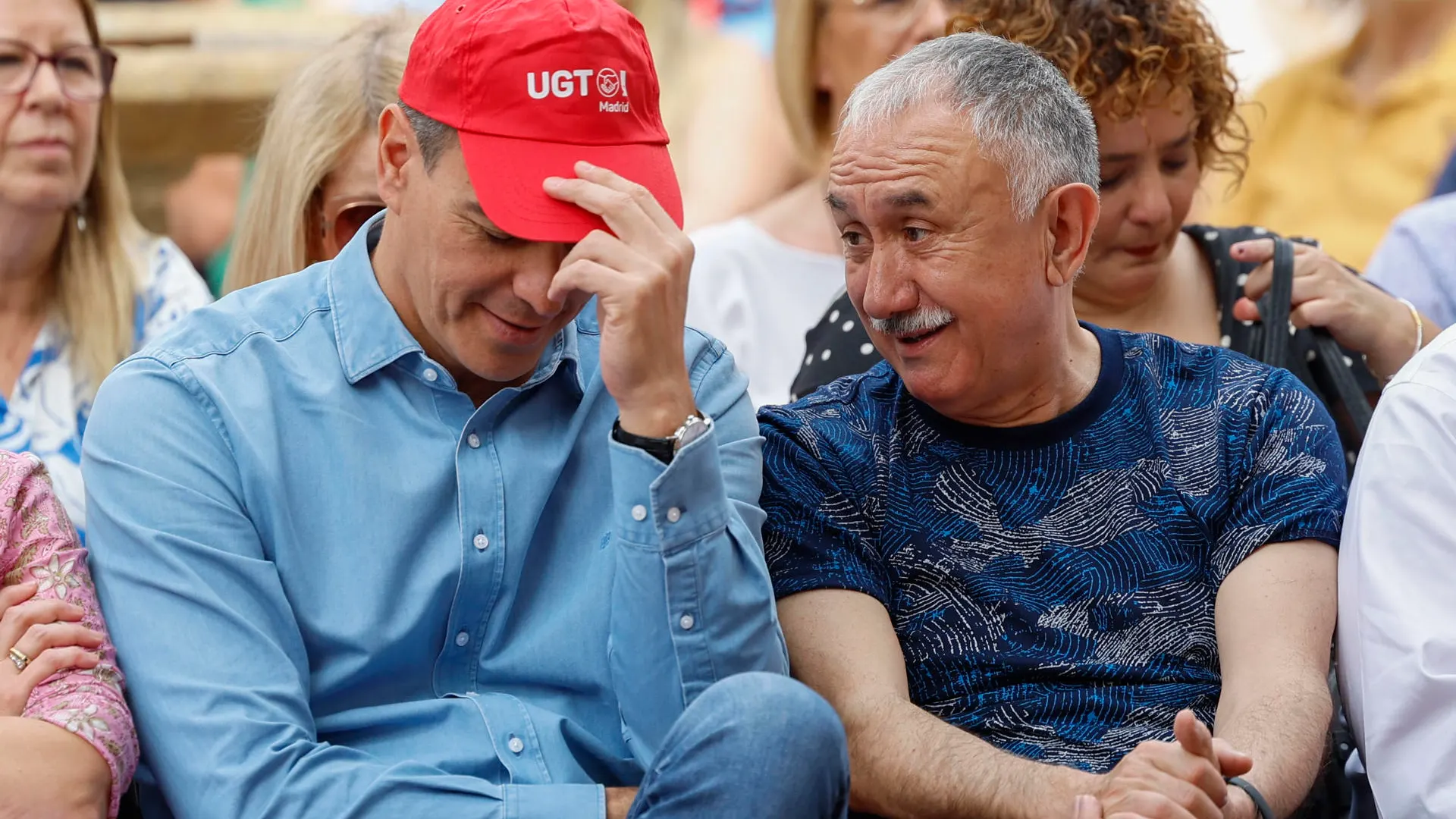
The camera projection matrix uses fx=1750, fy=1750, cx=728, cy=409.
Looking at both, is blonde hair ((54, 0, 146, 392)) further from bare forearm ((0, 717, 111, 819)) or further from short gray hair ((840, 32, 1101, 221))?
short gray hair ((840, 32, 1101, 221))

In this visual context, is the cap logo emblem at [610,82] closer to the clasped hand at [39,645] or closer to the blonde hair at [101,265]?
the clasped hand at [39,645]

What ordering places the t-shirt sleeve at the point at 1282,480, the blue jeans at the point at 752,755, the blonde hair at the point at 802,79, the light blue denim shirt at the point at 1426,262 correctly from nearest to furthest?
1. the blue jeans at the point at 752,755
2. the t-shirt sleeve at the point at 1282,480
3. the light blue denim shirt at the point at 1426,262
4. the blonde hair at the point at 802,79

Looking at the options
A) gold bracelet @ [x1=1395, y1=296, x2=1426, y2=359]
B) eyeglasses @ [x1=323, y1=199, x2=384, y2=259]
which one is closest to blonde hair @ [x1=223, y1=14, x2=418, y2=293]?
eyeglasses @ [x1=323, y1=199, x2=384, y2=259]

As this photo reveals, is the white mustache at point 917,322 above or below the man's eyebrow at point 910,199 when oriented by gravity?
below

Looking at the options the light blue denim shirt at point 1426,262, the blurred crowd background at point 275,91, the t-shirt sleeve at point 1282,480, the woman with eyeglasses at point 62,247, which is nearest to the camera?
the t-shirt sleeve at point 1282,480

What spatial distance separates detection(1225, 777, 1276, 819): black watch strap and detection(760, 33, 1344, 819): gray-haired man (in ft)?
0.42

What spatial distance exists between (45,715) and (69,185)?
5.32 ft

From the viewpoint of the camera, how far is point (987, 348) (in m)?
2.44

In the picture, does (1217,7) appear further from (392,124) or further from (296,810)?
(296,810)

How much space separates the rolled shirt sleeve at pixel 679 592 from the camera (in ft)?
6.85

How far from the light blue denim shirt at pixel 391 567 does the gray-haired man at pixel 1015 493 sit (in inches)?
7.9

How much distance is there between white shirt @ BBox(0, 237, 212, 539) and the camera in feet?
10.2

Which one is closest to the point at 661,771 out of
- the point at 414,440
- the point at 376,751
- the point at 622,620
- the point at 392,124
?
the point at 622,620

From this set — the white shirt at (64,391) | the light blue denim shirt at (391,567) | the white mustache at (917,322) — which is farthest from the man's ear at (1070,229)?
the white shirt at (64,391)
